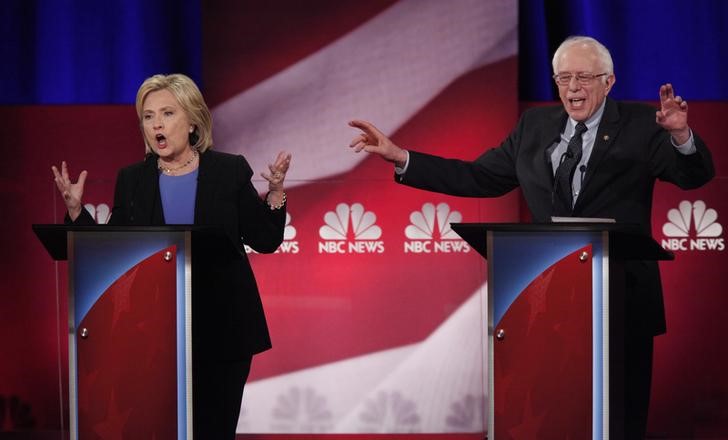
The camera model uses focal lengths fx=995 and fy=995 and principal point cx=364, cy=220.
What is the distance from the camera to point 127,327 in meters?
2.46

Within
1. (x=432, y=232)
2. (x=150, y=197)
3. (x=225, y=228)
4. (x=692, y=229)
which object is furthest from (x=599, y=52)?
(x=692, y=229)

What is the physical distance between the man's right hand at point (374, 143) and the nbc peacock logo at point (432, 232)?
1.30m

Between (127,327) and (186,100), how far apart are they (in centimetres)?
82

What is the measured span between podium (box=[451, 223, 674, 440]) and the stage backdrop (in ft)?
6.42

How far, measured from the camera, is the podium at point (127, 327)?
246 cm

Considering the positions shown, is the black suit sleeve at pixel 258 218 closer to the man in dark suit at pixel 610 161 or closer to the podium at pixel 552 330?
the man in dark suit at pixel 610 161

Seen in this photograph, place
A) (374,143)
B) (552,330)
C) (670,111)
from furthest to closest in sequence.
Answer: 1. (374,143)
2. (670,111)
3. (552,330)

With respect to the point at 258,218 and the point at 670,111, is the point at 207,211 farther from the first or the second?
the point at 670,111

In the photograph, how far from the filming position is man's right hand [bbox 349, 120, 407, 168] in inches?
122

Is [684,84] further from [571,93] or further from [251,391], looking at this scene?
[251,391]

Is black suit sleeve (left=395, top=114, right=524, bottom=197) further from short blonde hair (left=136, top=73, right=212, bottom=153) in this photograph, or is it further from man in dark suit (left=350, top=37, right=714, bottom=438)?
short blonde hair (left=136, top=73, right=212, bottom=153)

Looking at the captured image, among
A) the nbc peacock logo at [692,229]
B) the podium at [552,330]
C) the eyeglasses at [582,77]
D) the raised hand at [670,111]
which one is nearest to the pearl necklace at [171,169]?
the podium at [552,330]

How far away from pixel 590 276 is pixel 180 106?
1326 millimetres

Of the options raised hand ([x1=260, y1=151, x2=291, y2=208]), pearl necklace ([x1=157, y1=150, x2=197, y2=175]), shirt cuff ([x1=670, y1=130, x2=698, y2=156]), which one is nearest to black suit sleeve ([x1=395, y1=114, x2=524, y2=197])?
raised hand ([x1=260, y1=151, x2=291, y2=208])
